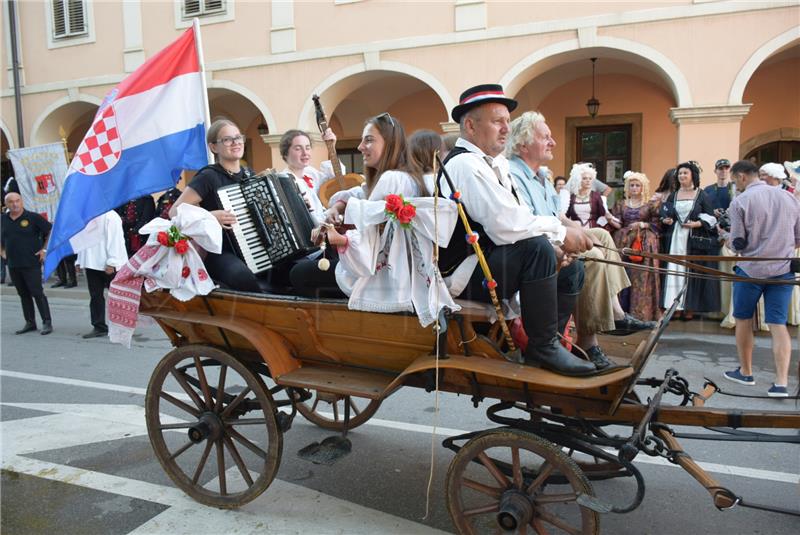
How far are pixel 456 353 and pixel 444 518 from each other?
999 millimetres

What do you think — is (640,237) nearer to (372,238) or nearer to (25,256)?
(372,238)

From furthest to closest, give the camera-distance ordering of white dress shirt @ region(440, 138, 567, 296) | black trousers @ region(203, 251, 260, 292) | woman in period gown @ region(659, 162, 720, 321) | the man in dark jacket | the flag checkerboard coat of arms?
the man in dark jacket < woman in period gown @ region(659, 162, 720, 321) < the flag checkerboard coat of arms < black trousers @ region(203, 251, 260, 292) < white dress shirt @ region(440, 138, 567, 296)

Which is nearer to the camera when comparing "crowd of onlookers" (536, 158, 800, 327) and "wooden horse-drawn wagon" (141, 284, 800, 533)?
"wooden horse-drawn wagon" (141, 284, 800, 533)

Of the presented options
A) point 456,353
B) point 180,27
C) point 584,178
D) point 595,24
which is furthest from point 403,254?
point 180,27

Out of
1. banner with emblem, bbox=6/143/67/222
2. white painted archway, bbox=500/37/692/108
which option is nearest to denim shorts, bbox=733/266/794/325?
white painted archway, bbox=500/37/692/108

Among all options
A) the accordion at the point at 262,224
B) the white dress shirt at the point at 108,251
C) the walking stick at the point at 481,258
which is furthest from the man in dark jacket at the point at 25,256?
the walking stick at the point at 481,258

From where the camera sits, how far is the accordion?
3561mm

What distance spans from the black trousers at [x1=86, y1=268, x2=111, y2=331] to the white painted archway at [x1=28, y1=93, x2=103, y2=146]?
26.3ft

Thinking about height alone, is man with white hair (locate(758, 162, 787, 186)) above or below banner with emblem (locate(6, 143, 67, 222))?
below

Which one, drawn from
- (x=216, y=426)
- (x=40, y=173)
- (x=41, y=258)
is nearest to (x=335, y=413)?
(x=216, y=426)

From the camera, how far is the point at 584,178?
7824mm

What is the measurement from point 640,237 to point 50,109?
14.5 meters

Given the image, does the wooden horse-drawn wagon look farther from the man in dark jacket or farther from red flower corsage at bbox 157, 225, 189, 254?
the man in dark jacket

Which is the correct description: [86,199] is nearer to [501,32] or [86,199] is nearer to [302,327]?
[302,327]
